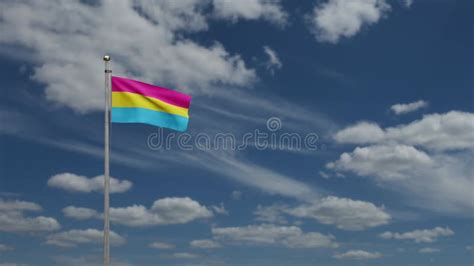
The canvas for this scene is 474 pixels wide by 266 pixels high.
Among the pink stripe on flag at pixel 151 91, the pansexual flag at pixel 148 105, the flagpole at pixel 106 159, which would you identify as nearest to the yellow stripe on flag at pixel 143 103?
the pansexual flag at pixel 148 105

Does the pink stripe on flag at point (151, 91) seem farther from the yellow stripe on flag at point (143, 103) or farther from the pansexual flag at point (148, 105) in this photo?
the yellow stripe on flag at point (143, 103)

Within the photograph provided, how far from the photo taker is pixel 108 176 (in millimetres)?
44250

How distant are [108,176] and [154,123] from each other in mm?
5630

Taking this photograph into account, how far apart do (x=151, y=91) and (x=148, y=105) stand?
3.22ft

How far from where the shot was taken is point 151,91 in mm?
48250

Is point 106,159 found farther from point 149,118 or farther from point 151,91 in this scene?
point 151,91

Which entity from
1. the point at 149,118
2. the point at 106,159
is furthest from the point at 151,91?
the point at 106,159

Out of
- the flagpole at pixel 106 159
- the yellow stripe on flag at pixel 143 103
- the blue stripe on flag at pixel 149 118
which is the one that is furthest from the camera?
the yellow stripe on flag at pixel 143 103

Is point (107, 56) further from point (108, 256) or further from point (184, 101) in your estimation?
point (108, 256)

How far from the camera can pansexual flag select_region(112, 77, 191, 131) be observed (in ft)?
155

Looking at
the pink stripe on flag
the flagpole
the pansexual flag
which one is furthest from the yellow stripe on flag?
the flagpole

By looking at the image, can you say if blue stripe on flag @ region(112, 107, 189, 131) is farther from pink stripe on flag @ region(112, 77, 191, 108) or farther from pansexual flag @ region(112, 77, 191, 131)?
pink stripe on flag @ region(112, 77, 191, 108)

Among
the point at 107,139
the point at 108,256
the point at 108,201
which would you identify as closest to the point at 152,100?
the point at 107,139

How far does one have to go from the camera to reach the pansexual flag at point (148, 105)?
155 ft
